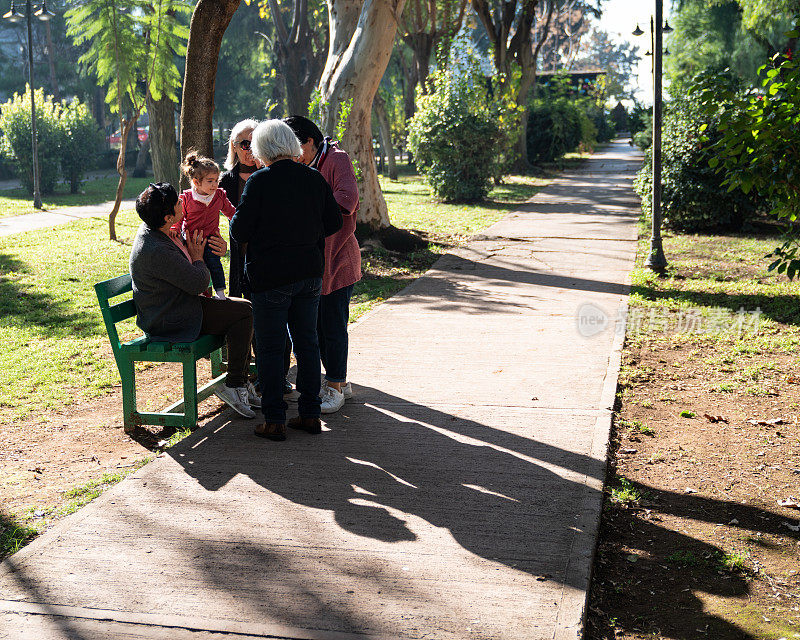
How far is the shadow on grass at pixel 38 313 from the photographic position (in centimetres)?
852

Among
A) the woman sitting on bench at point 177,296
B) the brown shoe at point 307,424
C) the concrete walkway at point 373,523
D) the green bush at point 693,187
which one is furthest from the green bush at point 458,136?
the brown shoe at point 307,424

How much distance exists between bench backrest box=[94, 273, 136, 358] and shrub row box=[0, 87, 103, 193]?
21.1 m

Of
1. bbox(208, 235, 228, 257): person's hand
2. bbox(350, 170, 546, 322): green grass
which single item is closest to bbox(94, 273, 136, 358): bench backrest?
bbox(208, 235, 228, 257): person's hand

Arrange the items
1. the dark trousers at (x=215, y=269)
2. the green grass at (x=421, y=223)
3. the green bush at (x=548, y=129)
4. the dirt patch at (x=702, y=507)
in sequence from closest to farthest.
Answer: the dirt patch at (x=702, y=507), the dark trousers at (x=215, y=269), the green grass at (x=421, y=223), the green bush at (x=548, y=129)

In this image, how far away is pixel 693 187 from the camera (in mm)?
12867

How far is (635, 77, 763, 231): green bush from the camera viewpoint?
12805 mm

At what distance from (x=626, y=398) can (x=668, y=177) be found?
796 cm

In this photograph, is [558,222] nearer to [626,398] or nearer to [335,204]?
[626,398]

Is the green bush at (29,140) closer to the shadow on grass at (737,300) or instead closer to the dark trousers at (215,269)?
the shadow on grass at (737,300)

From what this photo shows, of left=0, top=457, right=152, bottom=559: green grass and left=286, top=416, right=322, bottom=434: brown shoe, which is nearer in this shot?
left=0, top=457, right=152, bottom=559: green grass

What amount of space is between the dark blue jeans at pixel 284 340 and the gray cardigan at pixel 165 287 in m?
0.45

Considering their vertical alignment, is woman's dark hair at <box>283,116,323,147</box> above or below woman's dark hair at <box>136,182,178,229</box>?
above

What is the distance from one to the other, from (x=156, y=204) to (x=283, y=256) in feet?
2.85

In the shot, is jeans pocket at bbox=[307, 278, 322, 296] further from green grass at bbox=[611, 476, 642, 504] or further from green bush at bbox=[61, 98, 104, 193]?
green bush at bbox=[61, 98, 104, 193]
